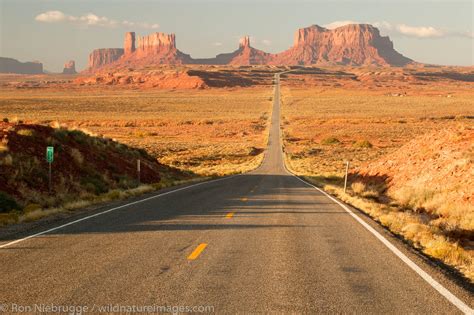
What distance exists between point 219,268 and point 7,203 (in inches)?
405

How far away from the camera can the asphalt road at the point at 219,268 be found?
6.19 m

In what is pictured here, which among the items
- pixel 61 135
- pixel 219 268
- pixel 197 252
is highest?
pixel 61 135

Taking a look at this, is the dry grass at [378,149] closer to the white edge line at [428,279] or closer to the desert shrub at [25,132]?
the white edge line at [428,279]

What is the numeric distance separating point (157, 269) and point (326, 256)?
303 centimetres

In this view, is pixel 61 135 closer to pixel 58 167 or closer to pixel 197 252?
pixel 58 167

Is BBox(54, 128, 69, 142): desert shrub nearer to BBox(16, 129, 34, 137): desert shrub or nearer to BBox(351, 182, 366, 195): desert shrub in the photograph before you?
BBox(16, 129, 34, 137): desert shrub

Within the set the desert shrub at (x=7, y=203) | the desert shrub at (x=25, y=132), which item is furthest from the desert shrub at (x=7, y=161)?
the desert shrub at (x=25, y=132)

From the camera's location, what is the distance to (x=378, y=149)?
6184 centimetres

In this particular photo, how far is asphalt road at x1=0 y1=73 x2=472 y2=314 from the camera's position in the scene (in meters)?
6.19

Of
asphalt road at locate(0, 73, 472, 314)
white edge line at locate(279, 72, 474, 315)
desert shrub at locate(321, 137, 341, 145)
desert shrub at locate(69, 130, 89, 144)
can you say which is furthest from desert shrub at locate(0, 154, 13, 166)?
desert shrub at locate(321, 137, 341, 145)

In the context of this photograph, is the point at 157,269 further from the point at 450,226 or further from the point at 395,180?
the point at 395,180

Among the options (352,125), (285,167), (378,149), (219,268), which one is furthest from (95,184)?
(352,125)

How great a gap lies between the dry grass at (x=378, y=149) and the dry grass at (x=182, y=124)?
680 cm

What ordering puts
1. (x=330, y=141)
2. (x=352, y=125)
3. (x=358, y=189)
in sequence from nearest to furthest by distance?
(x=358, y=189) → (x=330, y=141) → (x=352, y=125)
